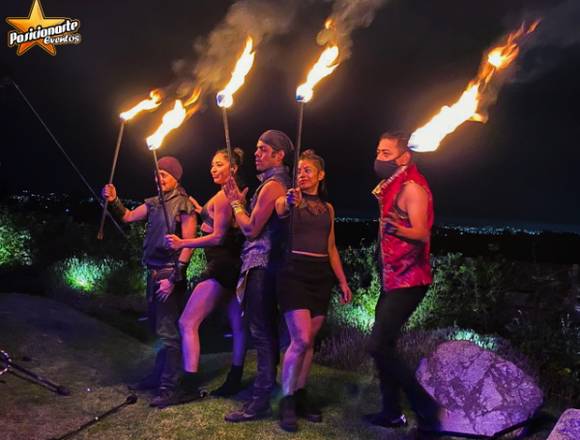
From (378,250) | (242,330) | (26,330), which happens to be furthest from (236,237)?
(26,330)

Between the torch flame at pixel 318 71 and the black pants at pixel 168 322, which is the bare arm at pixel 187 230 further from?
the torch flame at pixel 318 71

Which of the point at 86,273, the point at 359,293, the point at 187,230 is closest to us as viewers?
the point at 187,230

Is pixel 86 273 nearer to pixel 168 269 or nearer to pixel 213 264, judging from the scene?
pixel 168 269

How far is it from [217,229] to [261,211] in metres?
0.53

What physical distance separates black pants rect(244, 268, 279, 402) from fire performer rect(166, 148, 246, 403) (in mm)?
432

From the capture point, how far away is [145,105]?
544 centimetres

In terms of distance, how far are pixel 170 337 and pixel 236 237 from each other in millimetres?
1008

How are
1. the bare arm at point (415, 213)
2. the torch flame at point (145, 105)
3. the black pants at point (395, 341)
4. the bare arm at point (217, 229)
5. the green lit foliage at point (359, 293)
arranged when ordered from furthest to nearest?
the green lit foliage at point (359, 293) < the torch flame at point (145, 105) < the bare arm at point (217, 229) < the black pants at point (395, 341) < the bare arm at point (415, 213)

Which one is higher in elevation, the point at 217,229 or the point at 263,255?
the point at 217,229

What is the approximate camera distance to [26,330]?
6750mm

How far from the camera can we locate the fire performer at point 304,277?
4352mm

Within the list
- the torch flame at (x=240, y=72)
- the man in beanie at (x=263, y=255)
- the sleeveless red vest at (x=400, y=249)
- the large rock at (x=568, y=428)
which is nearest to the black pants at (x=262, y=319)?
the man in beanie at (x=263, y=255)

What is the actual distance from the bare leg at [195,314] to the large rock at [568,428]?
2702 mm

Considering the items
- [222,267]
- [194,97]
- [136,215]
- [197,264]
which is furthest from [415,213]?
[197,264]
